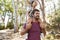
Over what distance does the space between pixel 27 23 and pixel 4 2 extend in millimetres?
358

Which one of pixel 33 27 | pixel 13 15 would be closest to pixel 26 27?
pixel 33 27

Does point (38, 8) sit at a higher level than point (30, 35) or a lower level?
higher

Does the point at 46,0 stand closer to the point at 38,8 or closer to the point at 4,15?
the point at 38,8

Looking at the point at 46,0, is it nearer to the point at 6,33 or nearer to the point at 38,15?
the point at 38,15

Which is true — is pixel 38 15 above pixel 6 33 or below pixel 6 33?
above

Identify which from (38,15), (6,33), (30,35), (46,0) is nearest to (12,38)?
(6,33)

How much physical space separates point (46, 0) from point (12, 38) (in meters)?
0.60

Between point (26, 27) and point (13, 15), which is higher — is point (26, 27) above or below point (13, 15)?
below

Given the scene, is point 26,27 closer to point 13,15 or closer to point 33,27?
point 33,27

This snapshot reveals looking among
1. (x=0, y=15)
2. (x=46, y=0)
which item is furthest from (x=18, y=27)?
(x=46, y=0)

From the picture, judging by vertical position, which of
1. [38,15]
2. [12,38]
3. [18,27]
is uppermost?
[38,15]

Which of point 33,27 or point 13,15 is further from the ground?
point 13,15

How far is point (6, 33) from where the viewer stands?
174cm

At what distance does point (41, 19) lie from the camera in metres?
1.78
